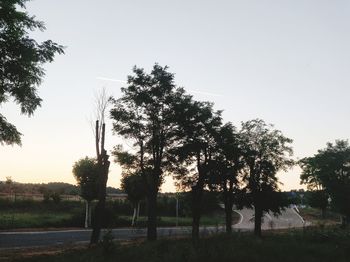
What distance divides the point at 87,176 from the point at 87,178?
22cm

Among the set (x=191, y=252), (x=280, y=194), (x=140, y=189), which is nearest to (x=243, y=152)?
(x=280, y=194)

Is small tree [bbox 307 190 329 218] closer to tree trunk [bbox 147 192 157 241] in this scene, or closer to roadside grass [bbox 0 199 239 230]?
roadside grass [bbox 0 199 239 230]

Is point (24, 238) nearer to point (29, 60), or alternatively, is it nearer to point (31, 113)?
point (31, 113)

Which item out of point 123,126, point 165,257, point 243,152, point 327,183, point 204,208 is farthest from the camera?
point 327,183

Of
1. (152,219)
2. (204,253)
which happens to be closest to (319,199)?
(152,219)

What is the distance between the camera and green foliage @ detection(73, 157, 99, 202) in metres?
44.7

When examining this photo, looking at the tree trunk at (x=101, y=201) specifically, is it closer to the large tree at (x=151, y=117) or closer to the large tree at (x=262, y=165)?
the large tree at (x=151, y=117)

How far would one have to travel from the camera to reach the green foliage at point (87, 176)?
44.7 meters

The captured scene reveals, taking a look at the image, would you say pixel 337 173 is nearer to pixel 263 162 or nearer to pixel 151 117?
pixel 263 162

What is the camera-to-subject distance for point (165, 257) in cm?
1736

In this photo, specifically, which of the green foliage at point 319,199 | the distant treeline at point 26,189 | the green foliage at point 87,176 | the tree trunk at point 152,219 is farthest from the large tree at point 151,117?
the green foliage at point 319,199

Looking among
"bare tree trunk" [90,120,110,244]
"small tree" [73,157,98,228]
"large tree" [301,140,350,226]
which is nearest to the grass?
"small tree" [73,157,98,228]

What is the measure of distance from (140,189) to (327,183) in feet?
122

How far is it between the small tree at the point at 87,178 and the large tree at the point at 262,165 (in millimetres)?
16635
